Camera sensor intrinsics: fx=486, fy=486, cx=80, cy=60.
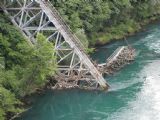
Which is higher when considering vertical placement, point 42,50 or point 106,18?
point 42,50

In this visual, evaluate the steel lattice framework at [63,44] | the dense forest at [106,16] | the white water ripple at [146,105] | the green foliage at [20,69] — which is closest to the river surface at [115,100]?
the white water ripple at [146,105]

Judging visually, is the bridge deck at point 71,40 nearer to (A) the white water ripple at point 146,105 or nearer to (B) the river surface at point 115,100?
(B) the river surface at point 115,100

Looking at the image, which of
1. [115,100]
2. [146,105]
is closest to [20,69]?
[115,100]

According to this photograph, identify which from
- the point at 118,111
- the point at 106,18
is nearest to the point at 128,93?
the point at 118,111

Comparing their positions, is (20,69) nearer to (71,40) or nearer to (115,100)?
(71,40)

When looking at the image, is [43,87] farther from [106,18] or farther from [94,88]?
[106,18]

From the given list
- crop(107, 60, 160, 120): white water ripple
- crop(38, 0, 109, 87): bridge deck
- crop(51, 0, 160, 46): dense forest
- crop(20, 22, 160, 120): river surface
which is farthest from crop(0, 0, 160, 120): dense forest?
crop(107, 60, 160, 120): white water ripple
